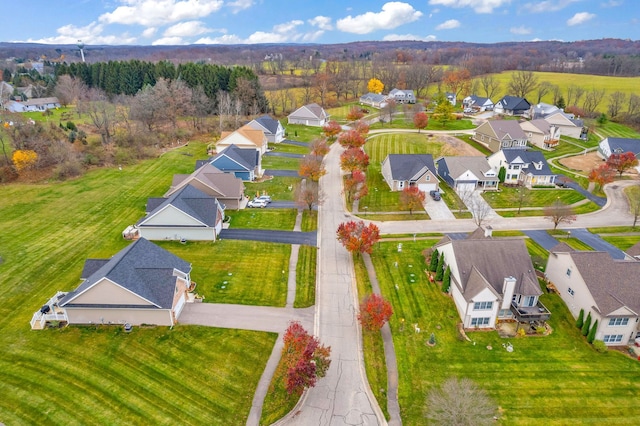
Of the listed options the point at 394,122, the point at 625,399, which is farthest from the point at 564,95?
the point at 625,399

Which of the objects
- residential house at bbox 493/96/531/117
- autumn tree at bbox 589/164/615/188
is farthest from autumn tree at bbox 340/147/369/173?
residential house at bbox 493/96/531/117

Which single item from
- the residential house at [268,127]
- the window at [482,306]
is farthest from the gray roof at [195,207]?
the residential house at [268,127]

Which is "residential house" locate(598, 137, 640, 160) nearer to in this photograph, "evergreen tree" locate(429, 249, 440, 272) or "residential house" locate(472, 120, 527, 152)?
"residential house" locate(472, 120, 527, 152)

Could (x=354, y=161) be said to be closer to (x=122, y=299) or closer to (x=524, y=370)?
(x=524, y=370)

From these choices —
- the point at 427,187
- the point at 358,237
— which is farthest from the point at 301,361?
the point at 427,187

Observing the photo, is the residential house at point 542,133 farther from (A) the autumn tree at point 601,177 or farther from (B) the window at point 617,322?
(B) the window at point 617,322

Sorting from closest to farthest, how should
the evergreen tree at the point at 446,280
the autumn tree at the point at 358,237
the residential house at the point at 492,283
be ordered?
the residential house at the point at 492,283 < the evergreen tree at the point at 446,280 < the autumn tree at the point at 358,237

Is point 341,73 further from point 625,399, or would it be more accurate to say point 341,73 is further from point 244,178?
point 625,399
